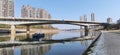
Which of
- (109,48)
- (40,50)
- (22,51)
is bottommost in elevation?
(40,50)

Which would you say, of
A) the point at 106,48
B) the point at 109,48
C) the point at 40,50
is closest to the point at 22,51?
the point at 40,50

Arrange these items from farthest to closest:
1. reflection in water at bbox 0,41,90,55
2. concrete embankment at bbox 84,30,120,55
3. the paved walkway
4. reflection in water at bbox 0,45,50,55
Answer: reflection in water at bbox 0,41,90,55 → reflection in water at bbox 0,45,50,55 → the paved walkway → concrete embankment at bbox 84,30,120,55

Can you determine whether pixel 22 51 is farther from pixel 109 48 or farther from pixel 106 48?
pixel 109 48

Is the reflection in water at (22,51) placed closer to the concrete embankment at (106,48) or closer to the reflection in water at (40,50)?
the reflection in water at (40,50)

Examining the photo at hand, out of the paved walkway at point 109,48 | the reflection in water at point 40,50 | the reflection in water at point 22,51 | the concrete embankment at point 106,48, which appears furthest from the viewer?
the reflection in water at point 40,50

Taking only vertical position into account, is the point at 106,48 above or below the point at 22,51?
above

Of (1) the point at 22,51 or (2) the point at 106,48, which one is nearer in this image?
(2) the point at 106,48

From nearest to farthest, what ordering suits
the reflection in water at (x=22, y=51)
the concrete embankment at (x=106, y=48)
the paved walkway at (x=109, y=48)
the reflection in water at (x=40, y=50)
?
the concrete embankment at (x=106, y=48)
the paved walkway at (x=109, y=48)
the reflection in water at (x=22, y=51)
the reflection in water at (x=40, y=50)

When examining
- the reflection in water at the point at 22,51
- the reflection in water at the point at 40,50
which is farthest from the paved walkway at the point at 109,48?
the reflection in water at the point at 22,51

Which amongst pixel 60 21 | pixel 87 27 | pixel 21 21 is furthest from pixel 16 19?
pixel 87 27

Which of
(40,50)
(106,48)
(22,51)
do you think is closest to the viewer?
(106,48)

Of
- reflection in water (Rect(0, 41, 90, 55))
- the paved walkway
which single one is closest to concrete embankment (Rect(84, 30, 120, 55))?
the paved walkway

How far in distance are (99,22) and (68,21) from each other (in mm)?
25755

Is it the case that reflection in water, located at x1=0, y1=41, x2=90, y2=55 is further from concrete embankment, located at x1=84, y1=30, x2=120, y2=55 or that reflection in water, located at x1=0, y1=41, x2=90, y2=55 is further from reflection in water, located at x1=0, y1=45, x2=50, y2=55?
concrete embankment, located at x1=84, y1=30, x2=120, y2=55
